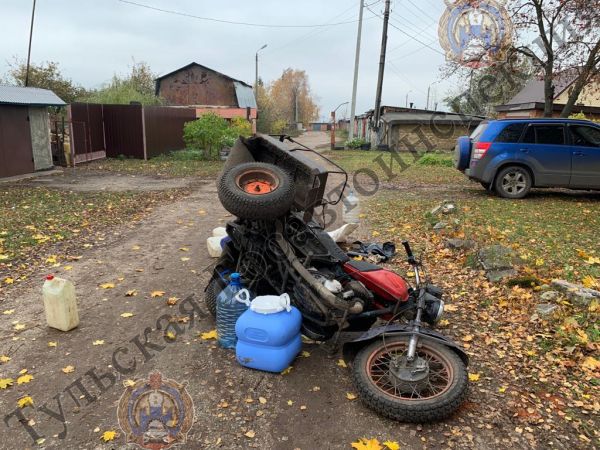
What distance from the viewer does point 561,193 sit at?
11.9m

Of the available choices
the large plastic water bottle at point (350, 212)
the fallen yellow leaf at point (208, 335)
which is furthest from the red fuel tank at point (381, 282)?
the large plastic water bottle at point (350, 212)

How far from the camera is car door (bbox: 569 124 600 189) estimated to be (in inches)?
416

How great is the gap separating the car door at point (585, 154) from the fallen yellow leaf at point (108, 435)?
1094cm

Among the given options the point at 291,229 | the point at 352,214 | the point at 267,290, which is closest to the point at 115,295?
the point at 267,290

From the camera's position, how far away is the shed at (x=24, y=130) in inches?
554

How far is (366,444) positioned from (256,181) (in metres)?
2.42

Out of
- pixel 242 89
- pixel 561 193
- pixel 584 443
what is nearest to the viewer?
pixel 584 443

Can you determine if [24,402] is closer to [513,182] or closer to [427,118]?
[513,182]

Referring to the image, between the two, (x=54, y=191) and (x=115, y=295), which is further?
(x=54, y=191)

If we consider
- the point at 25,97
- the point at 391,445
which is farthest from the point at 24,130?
the point at 391,445

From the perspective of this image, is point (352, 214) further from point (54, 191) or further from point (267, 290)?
point (54, 191)

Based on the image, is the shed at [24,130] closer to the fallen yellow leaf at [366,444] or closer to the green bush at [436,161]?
the fallen yellow leaf at [366,444]

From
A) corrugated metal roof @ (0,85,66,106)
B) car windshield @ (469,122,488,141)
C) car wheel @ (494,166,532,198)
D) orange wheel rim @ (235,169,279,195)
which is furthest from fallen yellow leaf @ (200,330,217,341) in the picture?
corrugated metal roof @ (0,85,66,106)

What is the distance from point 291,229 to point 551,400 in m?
2.47
